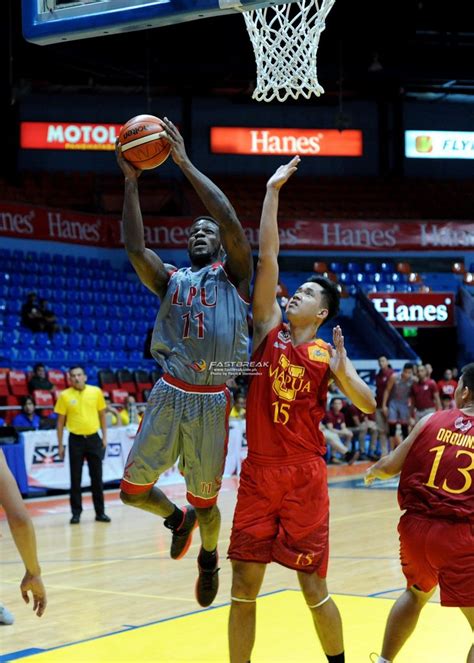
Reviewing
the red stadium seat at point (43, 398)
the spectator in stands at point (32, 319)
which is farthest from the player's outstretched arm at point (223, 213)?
the spectator in stands at point (32, 319)

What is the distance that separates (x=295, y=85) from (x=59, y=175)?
19.4 metres

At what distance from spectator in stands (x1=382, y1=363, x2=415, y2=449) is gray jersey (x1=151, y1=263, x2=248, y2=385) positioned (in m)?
12.6

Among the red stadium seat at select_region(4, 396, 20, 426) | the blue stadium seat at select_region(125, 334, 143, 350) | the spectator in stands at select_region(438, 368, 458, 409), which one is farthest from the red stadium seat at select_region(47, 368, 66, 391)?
the spectator in stands at select_region(438, 368, 458, 409)

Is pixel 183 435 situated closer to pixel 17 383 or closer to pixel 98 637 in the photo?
pixel 98 637

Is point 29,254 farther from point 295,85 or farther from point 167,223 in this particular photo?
point 295,85

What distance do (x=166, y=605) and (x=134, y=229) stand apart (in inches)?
133

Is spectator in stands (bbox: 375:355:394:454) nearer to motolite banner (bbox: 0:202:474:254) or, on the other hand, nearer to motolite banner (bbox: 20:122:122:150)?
motolite banner (bbox: 0:202:474:254)

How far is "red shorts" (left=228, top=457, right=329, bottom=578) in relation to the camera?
4.79m

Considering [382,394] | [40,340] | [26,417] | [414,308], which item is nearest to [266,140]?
[414,308]

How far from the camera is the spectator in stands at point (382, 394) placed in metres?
17.9

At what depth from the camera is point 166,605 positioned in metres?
7.30

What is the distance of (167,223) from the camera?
23.7m

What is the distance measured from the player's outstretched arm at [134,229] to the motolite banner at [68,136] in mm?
20960

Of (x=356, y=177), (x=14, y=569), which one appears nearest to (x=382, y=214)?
(x=356, y=177)
